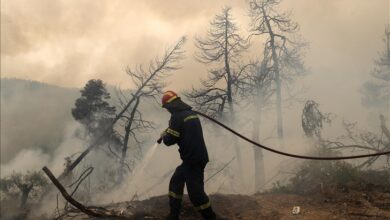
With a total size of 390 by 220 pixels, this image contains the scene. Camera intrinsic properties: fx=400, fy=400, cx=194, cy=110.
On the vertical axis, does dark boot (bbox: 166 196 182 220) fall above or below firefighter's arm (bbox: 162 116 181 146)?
below

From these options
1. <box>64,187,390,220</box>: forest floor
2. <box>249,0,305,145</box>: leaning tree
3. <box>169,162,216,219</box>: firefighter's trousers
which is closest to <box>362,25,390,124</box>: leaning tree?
<box>249,0,305,145</box>: leaning tree

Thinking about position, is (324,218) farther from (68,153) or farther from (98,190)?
(68,153)

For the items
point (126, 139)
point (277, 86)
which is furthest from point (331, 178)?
point (126, 139)

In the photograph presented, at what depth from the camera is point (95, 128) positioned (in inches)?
955

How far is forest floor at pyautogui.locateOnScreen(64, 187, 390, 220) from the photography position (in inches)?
258

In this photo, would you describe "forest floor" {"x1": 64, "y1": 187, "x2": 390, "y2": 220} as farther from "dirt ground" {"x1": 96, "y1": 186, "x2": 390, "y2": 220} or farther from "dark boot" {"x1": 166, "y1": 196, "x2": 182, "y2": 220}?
"dark boot" {"x1": 166, "y1": 196, "x2": 182, "y2": 220}

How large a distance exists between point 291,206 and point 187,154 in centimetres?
249

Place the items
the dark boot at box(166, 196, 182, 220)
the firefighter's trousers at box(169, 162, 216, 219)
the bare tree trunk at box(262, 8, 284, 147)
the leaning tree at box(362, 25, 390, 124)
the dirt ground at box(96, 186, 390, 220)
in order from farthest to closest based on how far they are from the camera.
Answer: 1. the leaning tree at box(362, 25, 390, 124)
2. the bare tree trunk at box(262, 8, 284, 147)
3. the dirt ground at box(96, 186, 390, 220)
4. the dark boot at box(166, 196, 182, 220)
5. the firefighter's trousers at box(169, 162, 216, 219)

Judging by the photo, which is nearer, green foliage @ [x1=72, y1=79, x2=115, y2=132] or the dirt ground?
the dirt ground

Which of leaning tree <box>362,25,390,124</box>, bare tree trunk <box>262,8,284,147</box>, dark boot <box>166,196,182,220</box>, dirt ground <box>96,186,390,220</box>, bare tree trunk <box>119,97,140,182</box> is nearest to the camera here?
dark boot <box>166,196,182,220</box>

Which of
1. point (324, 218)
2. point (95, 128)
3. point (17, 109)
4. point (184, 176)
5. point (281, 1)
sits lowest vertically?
point (324, 218)

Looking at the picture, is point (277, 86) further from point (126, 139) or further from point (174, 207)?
point (174, 207)

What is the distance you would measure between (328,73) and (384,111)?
181 inches

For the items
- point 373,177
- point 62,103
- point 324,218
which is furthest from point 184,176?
point 62,103
